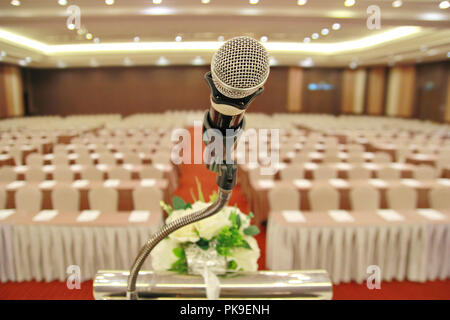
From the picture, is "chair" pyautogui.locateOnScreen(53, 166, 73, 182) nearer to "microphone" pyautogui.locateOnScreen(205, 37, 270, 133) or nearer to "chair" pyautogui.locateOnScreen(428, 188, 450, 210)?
"microphone" pyautogui.locateOnScreen(205, 37, 270, 133)

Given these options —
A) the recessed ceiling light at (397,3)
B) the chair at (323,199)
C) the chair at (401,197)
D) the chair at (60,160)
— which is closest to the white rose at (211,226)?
the chair at (323,199)

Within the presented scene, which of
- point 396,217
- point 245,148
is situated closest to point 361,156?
point 245,148

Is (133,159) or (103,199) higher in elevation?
(133,159)

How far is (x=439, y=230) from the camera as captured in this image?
378 cm

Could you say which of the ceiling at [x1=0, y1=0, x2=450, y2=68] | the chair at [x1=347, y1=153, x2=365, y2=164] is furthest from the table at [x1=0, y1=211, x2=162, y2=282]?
the chair at [x1=347, y1=153, x2=365, y2=164]

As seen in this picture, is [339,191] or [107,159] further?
[107,159]

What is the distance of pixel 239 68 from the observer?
0.60 meters

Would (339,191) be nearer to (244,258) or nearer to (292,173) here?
(292,173)

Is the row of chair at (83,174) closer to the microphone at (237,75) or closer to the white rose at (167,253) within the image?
the white rose at (167,253)

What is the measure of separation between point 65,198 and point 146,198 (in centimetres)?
123

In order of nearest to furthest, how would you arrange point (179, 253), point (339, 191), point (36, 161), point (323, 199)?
point (179, 253)
point (323, 199)
point (339, 191)
point (36, 161)

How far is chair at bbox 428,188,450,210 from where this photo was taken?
461 cm

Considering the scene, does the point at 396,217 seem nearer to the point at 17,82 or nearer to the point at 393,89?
the point at 393,89

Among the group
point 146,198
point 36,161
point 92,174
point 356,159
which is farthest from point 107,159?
point 356,159
